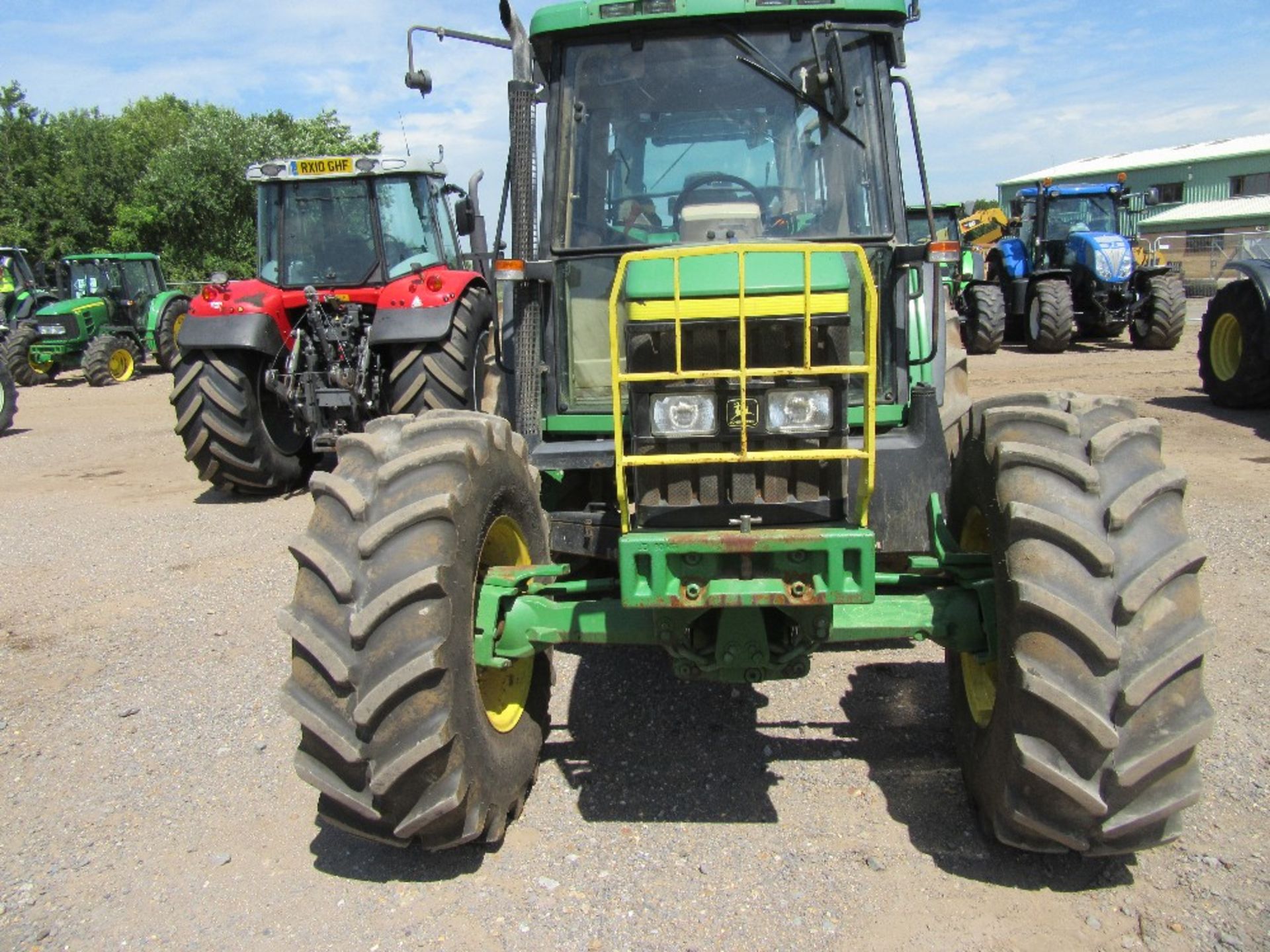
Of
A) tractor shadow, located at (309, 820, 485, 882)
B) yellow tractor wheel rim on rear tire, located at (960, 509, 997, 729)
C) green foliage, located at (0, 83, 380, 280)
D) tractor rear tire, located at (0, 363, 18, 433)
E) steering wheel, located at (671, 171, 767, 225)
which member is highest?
green foliage, located at (0, 83, 380, 280)

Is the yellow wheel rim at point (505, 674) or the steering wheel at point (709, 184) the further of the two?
the steering wheel at point (709, 184)

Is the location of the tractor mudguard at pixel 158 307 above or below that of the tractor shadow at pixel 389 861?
above

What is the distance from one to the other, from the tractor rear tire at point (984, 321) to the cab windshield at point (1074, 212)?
172 cm

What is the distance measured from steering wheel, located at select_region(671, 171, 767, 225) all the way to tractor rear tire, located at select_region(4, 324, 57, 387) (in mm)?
17733

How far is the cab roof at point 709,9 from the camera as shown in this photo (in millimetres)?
3969

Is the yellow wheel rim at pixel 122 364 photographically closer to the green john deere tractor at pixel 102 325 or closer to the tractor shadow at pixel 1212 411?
the green john deere tractor at pixel 102 325

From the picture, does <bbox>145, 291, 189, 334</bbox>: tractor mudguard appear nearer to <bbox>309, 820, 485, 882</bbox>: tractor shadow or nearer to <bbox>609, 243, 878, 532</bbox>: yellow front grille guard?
<bbox>309, 820, 485, 882</bbox>: tractor shadow

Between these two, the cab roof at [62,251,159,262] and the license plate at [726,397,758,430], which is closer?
the license plate at [726,397,758,430]

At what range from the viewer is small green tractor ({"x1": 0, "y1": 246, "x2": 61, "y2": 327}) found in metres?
19.2

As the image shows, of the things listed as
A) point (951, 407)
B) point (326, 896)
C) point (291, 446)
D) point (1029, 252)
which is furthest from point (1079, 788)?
point (1029, 252)

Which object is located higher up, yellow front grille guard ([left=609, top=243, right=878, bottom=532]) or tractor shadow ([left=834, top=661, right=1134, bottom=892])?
yellow front grille guard ([left=609, top=243, right=878, bottom=532])

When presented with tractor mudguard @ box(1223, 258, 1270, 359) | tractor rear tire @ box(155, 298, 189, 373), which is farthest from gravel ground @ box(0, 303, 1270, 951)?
tractor rear tire @ box(155, 298, 189, 373)

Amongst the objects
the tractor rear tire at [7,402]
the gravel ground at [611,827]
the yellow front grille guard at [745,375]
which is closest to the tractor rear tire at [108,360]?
the tractor rear tire at [7,402]

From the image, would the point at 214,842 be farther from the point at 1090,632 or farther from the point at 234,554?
the point at 234,554
